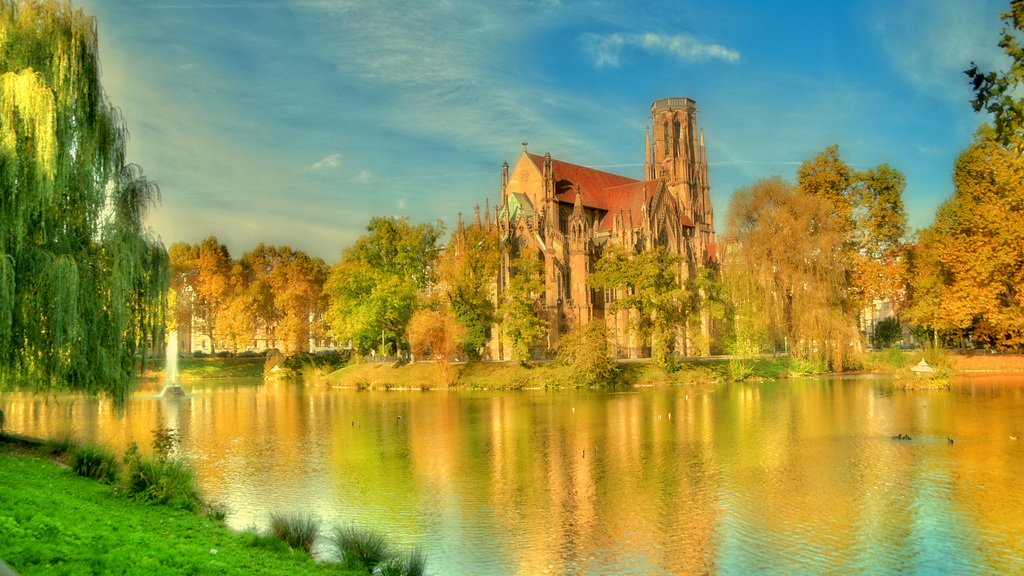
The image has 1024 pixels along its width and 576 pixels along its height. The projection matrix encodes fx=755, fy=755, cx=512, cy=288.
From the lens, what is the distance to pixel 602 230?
79125 mm

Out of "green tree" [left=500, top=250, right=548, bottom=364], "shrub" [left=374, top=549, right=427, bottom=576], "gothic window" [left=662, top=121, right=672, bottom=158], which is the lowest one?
"shrub" [left=374, top=549, right=427, bottom=576]

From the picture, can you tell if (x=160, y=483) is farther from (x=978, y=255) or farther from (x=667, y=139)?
(x=667, y=139)

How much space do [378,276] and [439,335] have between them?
9.28 metres

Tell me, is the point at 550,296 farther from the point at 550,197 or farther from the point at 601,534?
the point at 601,534

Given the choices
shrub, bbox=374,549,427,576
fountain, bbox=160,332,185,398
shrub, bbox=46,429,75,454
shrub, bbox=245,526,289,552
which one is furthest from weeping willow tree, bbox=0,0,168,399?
fountain, bbox=160,332,185,398

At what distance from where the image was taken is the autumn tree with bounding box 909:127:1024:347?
4656 cm

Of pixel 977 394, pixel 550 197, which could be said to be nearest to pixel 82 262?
pixel 977 394

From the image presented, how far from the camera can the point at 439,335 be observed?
54.5 m

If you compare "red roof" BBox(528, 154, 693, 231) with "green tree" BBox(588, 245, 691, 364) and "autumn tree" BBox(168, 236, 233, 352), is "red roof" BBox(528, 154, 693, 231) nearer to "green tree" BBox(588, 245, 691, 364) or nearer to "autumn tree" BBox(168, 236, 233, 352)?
"green tree" BBox(588, 245, 691, 364)

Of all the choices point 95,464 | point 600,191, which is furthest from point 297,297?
point 95,464

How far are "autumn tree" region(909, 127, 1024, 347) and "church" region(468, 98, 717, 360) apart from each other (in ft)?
69.1

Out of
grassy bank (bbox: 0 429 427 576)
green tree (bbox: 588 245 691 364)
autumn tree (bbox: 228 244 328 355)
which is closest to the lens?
grassy bank (bbox: 0 429 427 576)

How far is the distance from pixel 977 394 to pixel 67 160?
40.9 metres

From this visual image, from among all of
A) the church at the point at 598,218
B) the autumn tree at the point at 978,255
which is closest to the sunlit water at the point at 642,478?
the autumn tree at the point at 978,255
